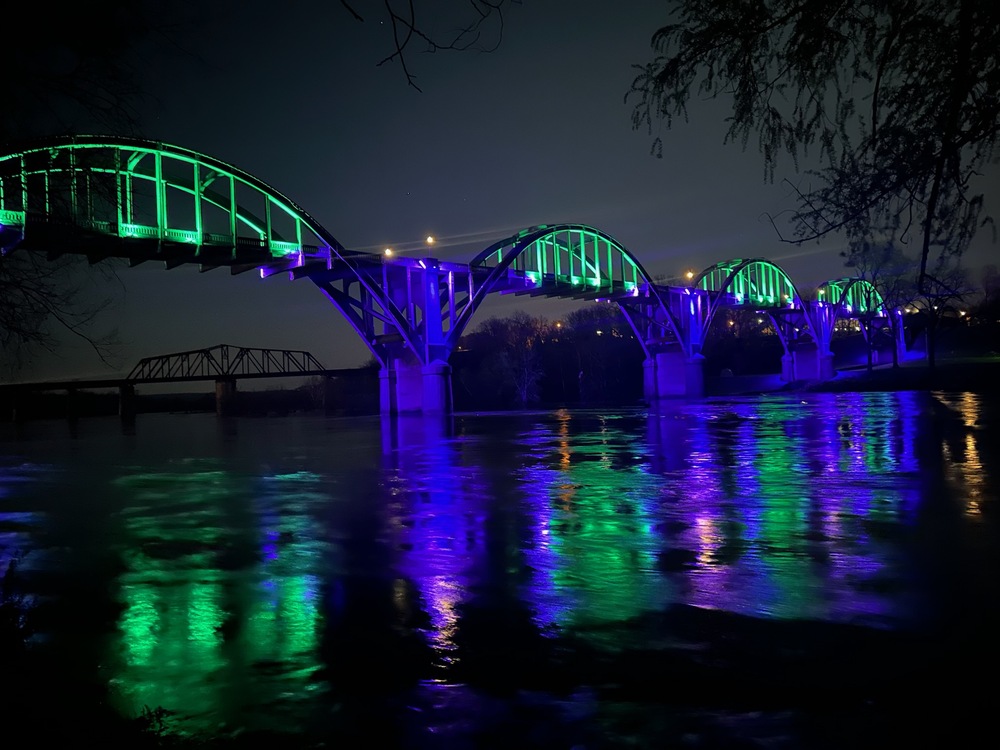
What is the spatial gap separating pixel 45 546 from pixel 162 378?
429 ft

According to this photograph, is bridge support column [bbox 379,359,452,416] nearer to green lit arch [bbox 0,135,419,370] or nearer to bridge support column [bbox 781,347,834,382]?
green lit arch [bbox 0,135,419,370]

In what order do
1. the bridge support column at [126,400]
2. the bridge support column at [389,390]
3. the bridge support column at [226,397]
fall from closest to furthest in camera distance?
the bridge support column at [389,390] < the bridge support column at [126,400] < the bridge support column at [226,397]

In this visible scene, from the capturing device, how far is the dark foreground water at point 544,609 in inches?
146

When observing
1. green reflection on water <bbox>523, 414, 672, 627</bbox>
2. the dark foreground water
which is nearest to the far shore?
green reflection on water <bbox>523, 414, 672, 627</bbox>

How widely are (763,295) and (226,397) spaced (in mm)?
78653

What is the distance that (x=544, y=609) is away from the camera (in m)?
5.45

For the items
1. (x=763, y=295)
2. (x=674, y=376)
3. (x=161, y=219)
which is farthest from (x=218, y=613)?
(x=763, y=295)

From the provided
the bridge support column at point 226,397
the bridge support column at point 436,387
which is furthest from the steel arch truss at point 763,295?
the bridge support column at point 226,397

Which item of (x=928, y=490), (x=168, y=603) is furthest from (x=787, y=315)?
(x=168, y=603)

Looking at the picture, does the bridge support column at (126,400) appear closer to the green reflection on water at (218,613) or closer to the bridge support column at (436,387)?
the bridge support column at (436,387)

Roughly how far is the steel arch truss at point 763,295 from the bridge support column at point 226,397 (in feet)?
230

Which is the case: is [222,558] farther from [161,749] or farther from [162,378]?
[162,378]

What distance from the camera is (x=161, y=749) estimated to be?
11.3ft

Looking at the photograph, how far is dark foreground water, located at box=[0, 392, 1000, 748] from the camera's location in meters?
3.70
